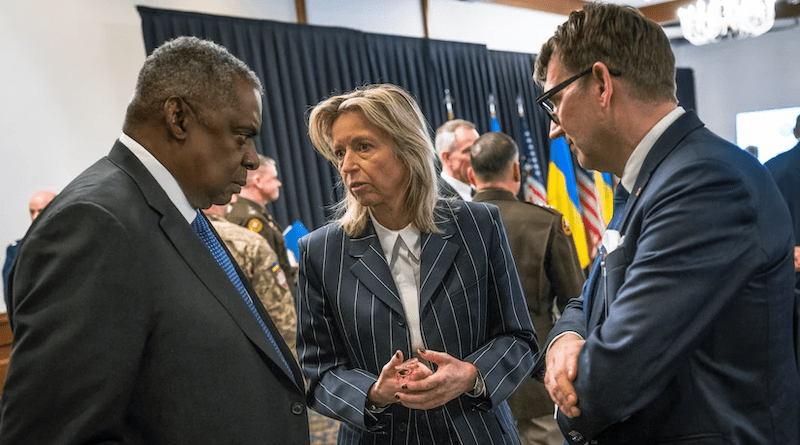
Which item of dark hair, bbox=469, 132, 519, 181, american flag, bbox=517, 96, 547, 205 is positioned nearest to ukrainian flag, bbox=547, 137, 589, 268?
american flag, bbox=517, 96, 547, 205

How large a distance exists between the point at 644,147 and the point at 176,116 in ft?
2.92

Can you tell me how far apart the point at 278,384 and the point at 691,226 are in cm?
76

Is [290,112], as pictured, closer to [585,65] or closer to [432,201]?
[432,201]

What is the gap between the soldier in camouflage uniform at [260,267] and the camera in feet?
10.3

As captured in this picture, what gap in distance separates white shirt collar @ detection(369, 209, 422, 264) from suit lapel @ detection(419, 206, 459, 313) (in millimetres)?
35

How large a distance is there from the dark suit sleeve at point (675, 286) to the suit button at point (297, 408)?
20.0 inches

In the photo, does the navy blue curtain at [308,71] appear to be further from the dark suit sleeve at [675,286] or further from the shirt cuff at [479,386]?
the dark suit sleeve at [675,286]

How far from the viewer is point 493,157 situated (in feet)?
10.0

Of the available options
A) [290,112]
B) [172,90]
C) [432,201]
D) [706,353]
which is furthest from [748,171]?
[290,112]

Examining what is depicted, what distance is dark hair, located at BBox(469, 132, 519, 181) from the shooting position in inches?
121

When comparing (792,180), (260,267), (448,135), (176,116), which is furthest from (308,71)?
(176,116)

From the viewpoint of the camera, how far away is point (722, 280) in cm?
103

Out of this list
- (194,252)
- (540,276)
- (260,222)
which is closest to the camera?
(194,252)

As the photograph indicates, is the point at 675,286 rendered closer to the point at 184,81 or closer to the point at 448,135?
the point at 184,81
